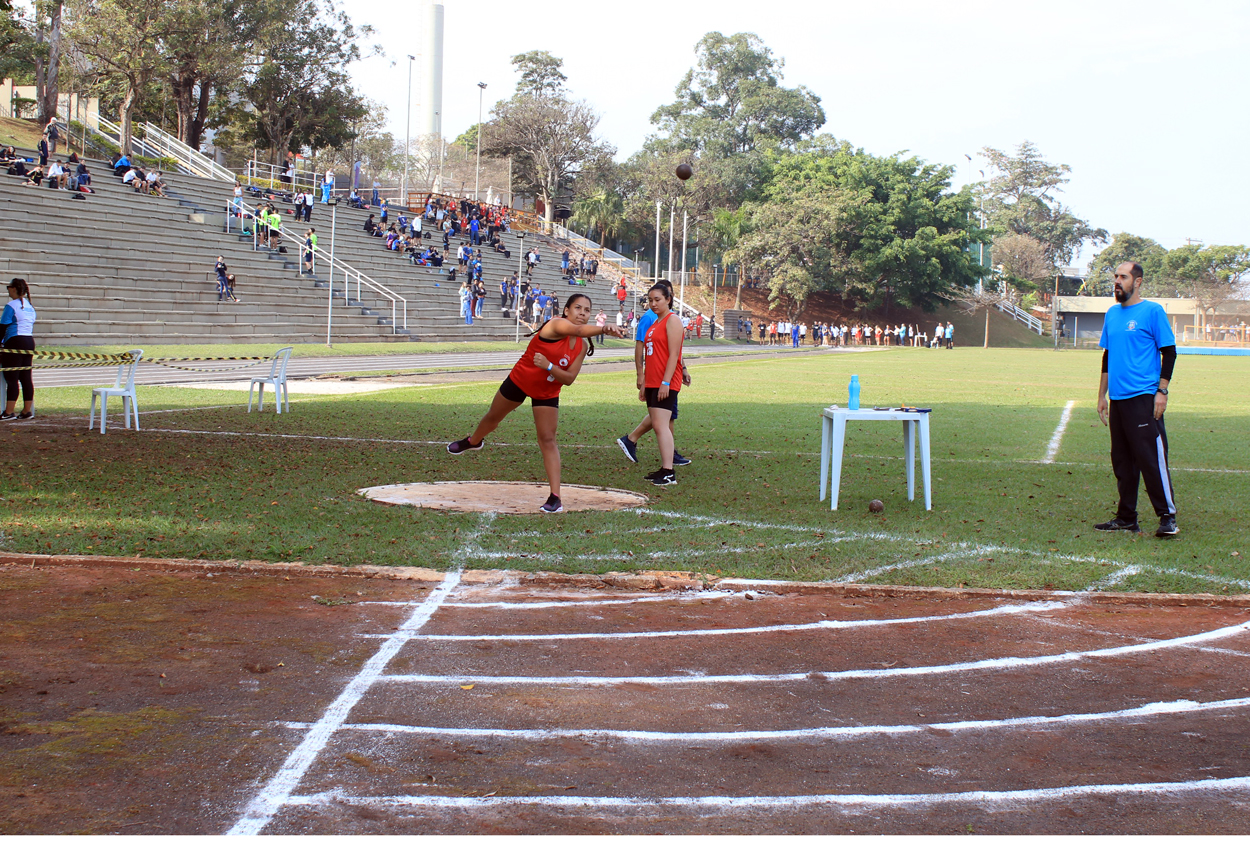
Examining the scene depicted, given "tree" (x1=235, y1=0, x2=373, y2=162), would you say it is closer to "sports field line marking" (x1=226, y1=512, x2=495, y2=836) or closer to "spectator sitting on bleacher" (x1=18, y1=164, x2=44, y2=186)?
"spectator sitting on bleacher" (x1=18, y1=164, x2=44, y2=186)

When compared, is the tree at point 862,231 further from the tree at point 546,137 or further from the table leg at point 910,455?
the table leg at point 910,455

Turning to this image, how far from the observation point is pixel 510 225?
60875 mm

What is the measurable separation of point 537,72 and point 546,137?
13757 millimetres

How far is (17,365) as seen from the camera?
43.6 feet

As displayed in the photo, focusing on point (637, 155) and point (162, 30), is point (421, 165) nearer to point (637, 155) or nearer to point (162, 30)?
point (637, 155)

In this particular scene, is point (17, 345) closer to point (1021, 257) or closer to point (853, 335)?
point (853, 335)

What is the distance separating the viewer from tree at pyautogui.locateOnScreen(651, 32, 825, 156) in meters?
87.4

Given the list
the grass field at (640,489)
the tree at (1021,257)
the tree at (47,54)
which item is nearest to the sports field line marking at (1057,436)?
the grass field at (640,489)

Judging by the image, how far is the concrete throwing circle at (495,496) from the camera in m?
7.98

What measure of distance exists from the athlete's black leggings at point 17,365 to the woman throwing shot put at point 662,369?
8.26 m

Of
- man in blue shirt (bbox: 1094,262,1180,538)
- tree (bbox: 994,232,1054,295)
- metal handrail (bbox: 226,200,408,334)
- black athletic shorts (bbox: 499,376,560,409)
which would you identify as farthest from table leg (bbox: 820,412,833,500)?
tree (bbox: 994,232,1054,295)

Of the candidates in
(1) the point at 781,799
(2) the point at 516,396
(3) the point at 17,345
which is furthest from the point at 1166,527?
(3) the point at 17,345

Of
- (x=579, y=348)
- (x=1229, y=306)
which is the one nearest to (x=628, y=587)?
(x=579, y=348)

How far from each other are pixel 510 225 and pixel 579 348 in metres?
54.4
